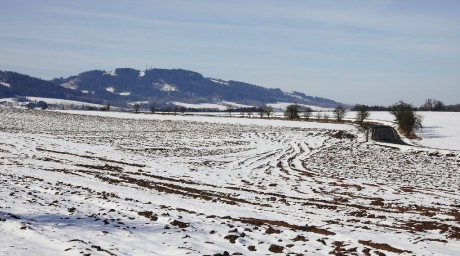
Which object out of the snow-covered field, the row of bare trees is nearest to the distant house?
the row of bare trees

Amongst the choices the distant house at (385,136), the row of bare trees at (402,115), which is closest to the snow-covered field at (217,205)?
the distant house at (385,136)

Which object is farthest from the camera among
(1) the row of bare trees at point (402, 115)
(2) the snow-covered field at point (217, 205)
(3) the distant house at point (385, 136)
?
(1) the row of bare trees at point (402, 115)

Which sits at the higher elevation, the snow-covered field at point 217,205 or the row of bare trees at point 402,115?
the row of bare trees at point 402,115

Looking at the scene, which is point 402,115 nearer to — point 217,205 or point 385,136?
point 385,136

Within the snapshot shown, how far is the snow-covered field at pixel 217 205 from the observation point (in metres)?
13.8

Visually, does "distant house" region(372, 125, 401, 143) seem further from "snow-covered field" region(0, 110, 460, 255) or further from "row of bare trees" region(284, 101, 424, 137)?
"snow-covered field" region(0, 110, 460, 255)

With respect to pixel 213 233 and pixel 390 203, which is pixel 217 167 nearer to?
pixel 390 203

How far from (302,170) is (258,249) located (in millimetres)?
30025

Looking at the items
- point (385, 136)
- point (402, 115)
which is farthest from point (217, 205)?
point (402, 115)

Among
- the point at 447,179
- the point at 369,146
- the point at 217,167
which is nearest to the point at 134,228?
the point at 217,167

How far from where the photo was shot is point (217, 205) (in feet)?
73.3

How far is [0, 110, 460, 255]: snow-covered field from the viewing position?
13.8 m

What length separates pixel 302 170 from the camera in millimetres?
42906

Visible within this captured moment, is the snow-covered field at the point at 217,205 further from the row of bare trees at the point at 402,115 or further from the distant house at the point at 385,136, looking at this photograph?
the row of bare trees at the point at 402,115
